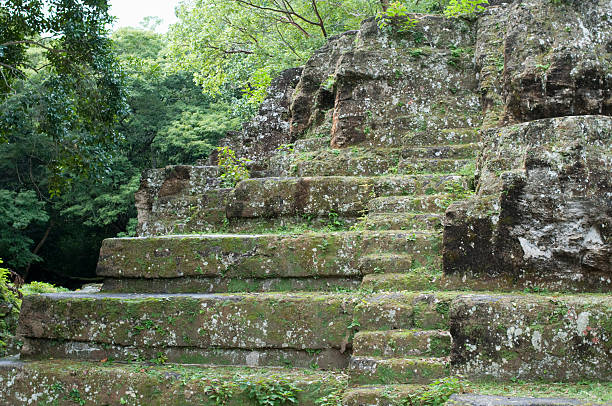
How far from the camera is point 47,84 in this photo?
8234mm

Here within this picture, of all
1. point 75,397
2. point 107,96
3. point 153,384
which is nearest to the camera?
point 153,384

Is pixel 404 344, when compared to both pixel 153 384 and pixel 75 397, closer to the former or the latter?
pixel 153 384

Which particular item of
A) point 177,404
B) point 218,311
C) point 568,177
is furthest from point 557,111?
point 177,404

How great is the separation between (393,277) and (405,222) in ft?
2.49

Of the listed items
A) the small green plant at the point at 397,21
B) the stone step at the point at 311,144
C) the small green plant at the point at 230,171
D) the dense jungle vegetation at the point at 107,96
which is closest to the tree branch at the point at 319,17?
the dense jungle vegetation at the point at 107,96

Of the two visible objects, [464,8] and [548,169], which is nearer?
[548,169]

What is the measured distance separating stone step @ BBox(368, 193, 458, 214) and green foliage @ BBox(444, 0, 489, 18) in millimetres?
3041

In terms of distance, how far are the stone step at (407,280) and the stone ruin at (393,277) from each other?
0.02m

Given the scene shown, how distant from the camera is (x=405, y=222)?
4.99m

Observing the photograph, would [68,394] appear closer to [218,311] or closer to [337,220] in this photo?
[218,311]

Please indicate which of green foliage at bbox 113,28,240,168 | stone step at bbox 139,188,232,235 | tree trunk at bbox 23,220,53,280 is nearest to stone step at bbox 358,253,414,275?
stone step at bbox 139,188,232,235

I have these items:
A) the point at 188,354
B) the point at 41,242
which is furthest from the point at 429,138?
the point at 41,242

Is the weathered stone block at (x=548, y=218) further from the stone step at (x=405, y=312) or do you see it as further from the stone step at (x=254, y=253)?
the stone step at (x=254, y=253)

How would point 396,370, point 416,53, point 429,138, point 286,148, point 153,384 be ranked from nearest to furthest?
point 396,370
point 153,384
point 429,138
point 416,53
point 286,148
